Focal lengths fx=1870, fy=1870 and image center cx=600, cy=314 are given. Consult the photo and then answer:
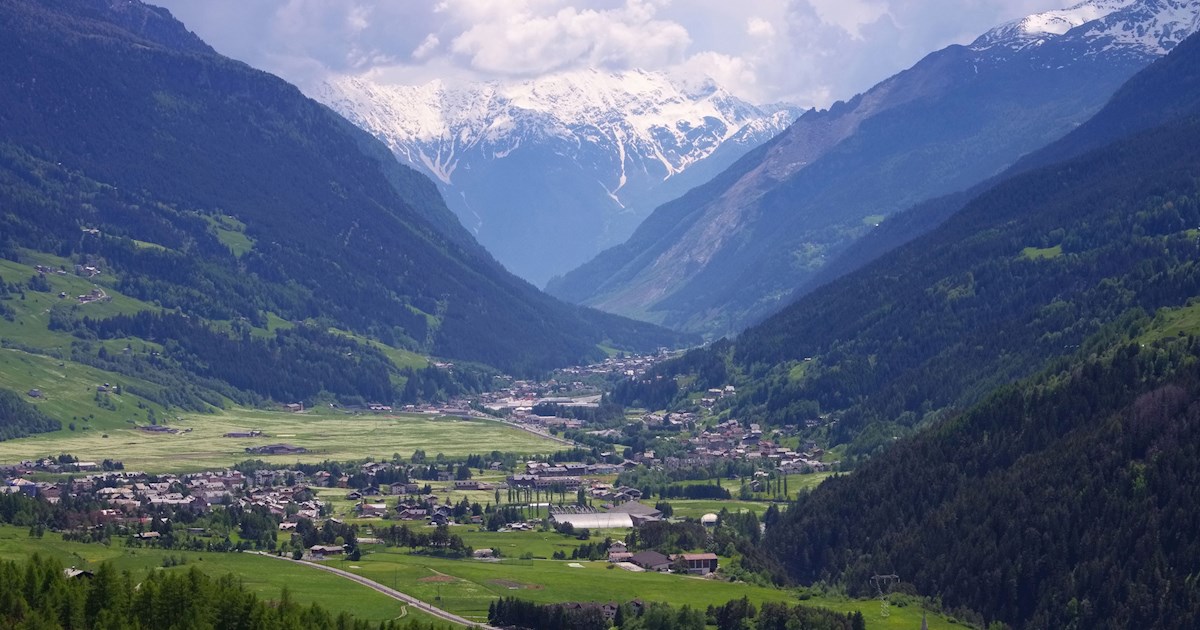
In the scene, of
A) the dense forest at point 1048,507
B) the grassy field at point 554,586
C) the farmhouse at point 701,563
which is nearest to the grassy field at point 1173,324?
the dense forest at point 1048,507

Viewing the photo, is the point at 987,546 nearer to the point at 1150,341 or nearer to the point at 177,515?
the point at 1150,341

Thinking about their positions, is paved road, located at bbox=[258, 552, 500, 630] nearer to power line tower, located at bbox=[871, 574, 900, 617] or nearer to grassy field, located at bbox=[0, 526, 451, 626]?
grassy field, located at bbox=[0, 526, 451, 626]

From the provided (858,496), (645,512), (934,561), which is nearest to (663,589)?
(934,561)

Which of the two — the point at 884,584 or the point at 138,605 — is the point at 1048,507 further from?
the point at 138,605

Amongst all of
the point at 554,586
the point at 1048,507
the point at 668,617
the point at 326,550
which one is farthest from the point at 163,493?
the point at 1048,507

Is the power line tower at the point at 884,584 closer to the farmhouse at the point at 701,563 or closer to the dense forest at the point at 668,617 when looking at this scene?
the farmhouse at the point at 701,563

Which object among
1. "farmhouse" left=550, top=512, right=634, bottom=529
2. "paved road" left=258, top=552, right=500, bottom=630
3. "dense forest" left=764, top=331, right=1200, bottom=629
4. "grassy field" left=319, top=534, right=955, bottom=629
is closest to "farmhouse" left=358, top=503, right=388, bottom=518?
"farmhouse" left=550, top=512, right=634, bottom=529
